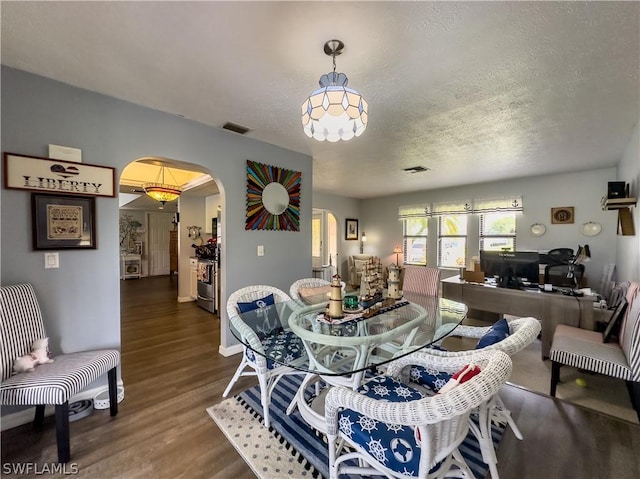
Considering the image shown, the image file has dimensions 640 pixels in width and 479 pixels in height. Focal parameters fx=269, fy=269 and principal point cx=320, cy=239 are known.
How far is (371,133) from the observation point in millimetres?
3045

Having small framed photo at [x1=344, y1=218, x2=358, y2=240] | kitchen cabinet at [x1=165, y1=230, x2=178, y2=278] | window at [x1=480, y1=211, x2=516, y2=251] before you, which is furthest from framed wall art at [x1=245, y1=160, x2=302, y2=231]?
→ kitchen cabinet at [x1=165, y1=230, x2=178, y2=278]

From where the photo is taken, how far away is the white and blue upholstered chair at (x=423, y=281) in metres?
3.46

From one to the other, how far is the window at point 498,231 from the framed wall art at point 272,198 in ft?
14.5

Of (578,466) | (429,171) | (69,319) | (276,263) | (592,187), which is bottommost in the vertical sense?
(578,466)

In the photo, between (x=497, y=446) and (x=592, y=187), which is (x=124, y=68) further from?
(x=592, y=187)

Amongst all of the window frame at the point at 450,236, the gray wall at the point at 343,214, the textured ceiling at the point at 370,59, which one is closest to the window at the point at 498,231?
the window frame at the point at 450,236

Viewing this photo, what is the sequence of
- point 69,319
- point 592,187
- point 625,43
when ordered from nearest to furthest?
point 625,43, point 69,319, point 592,187

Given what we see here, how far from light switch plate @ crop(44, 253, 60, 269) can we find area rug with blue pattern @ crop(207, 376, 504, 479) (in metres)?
1.62

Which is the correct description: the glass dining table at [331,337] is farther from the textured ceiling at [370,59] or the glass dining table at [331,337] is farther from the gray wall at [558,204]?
the gray wall at [558,204]

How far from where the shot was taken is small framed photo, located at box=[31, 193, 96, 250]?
1.97 metres

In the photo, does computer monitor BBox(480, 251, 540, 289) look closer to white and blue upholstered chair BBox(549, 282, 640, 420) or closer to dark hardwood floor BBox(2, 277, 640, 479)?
white and blue upholstered chair BBox(549, 282, 640, 420)

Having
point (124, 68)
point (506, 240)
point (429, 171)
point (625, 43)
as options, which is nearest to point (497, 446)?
point (625, 43)

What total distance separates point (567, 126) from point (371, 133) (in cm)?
203

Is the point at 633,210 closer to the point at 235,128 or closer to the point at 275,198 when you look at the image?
the point at 275,198
